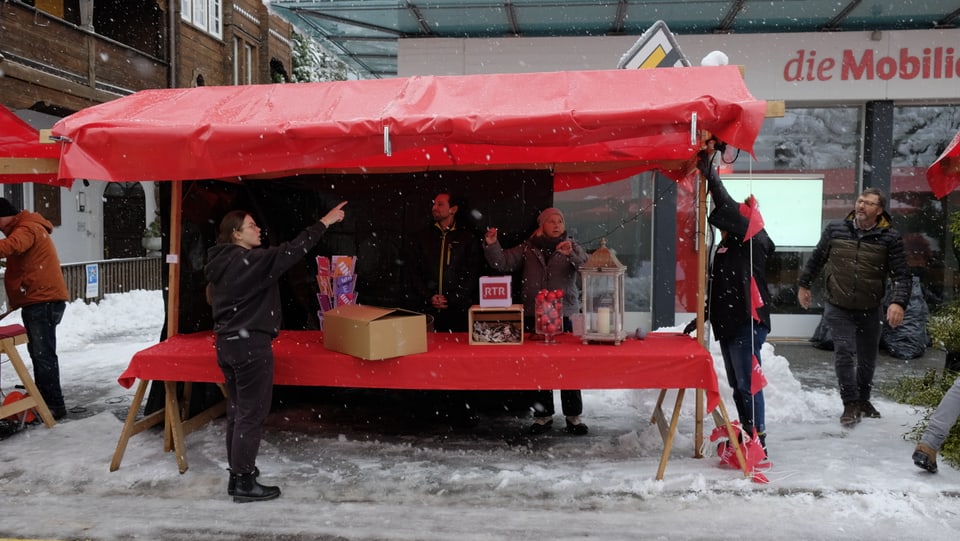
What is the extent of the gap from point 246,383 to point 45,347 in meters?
3.03

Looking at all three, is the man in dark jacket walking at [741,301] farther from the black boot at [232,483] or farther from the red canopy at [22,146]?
the red canopy at [22,146]

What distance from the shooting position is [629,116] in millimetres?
4137

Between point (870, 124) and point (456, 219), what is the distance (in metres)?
6.71

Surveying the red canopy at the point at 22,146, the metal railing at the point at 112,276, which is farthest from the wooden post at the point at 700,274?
the metal railing at the point at 112,276

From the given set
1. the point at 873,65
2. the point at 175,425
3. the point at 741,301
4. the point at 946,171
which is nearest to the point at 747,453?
the point at 741,301

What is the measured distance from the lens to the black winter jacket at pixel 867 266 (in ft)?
18.9

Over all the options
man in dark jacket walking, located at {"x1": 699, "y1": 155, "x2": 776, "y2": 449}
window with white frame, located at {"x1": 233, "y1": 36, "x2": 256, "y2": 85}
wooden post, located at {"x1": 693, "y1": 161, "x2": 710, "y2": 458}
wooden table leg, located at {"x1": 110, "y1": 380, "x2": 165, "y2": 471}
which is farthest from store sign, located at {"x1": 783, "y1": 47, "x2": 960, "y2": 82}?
window with white frame, located at {"x1": 233, "y1": 36, "x2": 256, "y2": 85}

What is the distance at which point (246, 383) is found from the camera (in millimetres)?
4309

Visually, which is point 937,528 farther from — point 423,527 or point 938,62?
point 938,62

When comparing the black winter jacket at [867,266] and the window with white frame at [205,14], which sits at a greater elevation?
the window with white frame at [205,14]

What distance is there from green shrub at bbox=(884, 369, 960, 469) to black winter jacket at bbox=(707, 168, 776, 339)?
4.68 feet

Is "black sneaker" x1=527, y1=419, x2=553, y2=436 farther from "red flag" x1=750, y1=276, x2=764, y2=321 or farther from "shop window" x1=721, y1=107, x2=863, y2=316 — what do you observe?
"shop window" x1=721, y1=107, x2=863, y2=316

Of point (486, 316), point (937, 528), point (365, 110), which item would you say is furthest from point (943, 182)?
point (365, 110)

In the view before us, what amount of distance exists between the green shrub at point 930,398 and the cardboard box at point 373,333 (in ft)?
12.0
